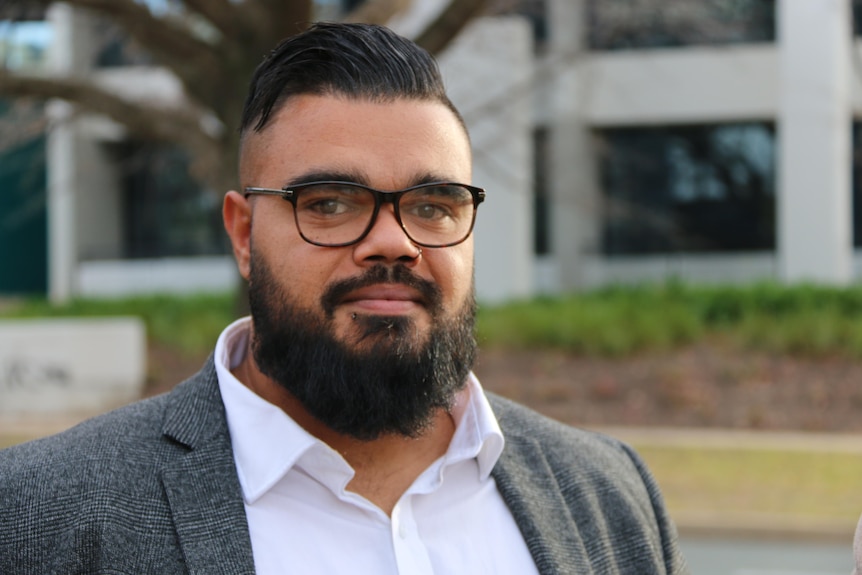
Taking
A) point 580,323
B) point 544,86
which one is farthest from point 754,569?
point 544,86

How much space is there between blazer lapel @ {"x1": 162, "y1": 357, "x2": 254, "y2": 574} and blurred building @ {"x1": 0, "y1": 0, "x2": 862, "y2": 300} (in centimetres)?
1285

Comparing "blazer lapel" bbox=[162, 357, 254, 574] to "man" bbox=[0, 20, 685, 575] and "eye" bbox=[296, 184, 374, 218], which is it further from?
"eye" bbox=[296, 184, 374, 218]

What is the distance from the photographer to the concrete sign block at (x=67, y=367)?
13852mm

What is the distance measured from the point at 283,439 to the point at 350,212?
0.45 meters

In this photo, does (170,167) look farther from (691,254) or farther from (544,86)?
(691,254)

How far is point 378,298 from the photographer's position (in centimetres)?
215

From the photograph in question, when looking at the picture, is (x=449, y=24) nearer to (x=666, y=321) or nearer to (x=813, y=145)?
(x=666, y=321)

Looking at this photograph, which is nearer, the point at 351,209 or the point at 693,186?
the point at 351,209

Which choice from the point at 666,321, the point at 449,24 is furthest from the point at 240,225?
the point at 666,321

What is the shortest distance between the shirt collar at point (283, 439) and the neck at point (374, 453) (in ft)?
0.16

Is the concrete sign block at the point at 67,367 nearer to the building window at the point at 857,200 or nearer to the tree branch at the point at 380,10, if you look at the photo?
the tree branch at the point at 380,10

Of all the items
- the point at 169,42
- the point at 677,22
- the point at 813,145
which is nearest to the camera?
the point at 169,42

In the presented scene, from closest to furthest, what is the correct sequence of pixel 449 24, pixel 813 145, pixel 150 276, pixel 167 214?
pixel 449 24 < pixel 813 145 < pixel 150 276 < pixel 167 214

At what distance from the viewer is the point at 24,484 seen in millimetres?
2037
